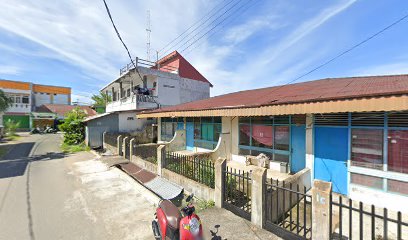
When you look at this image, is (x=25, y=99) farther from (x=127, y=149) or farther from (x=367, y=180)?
(x=367, y=180)

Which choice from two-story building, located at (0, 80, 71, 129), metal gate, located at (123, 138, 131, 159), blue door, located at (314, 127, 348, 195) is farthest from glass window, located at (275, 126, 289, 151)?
two-story building, located at (0, 80, 71, 129)

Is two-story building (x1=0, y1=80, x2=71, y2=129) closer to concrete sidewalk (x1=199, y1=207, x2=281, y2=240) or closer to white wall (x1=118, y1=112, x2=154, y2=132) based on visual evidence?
white wall (x1=118, y1=112, x2=154, y2=132)

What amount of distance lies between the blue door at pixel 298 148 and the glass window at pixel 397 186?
216 centimetres

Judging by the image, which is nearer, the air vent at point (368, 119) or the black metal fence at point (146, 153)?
the air vent at point (368, 119)

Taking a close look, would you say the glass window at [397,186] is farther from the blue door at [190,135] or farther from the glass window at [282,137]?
the blue door at [190,135]

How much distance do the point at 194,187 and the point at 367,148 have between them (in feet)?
16.8

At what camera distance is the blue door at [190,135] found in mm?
11758

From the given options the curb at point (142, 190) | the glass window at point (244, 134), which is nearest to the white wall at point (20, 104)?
the curb at point (142, 190)

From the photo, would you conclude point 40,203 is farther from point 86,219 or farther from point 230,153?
point 230,153

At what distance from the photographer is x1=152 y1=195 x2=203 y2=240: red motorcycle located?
340cm

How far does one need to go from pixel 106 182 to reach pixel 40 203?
87.7 inches


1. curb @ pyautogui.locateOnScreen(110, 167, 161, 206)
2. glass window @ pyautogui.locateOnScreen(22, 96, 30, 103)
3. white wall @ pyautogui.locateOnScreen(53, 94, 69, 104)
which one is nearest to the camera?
curb @ pyautogui.locateOnScreen(110, 167, 161, 206)

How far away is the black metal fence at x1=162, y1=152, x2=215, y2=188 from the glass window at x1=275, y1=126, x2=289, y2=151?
9.18 feet

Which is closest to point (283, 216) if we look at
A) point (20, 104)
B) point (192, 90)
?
point (192, 90)
